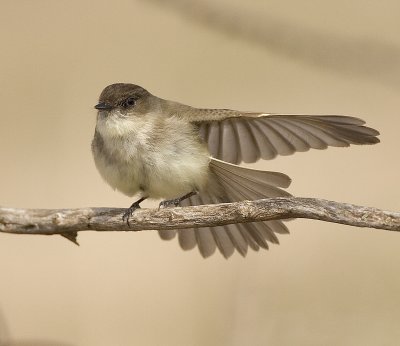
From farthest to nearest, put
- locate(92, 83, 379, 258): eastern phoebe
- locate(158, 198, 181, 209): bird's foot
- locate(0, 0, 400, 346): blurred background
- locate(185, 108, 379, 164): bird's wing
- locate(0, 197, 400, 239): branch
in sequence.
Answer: locate(0, 0, 400, 346): blurred background < locate(158, 198, 181, 209): bird's foot < locate(92, 83, 379, 258): eastern phoebe < locate(185, 108, 379, 164): bird's wing < locate(0, 197, 400, 239): branch

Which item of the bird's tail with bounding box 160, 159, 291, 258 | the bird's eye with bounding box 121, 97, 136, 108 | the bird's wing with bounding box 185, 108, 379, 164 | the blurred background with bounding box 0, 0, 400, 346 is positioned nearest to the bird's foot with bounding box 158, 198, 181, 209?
the bird's tail with bounding box 160, 159, 291, 258

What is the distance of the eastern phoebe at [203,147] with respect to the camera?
11.6 feet

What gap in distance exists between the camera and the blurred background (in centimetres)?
418

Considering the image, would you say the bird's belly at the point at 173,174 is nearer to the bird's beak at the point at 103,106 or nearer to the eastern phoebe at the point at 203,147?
the eastern phoebe at the point at 203,147

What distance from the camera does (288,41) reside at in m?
3.73

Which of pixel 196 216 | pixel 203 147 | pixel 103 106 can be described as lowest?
pixel 196 216

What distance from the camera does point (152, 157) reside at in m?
3.55

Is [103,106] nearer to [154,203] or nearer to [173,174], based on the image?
[173,174]

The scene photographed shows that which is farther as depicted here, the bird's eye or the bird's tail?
the bird's eye

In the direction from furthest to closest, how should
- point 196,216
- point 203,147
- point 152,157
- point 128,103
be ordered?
1. point 128,103
2. point 203,147
3. point 152,157
4. point 196,216

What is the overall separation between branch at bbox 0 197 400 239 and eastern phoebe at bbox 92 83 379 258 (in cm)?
16

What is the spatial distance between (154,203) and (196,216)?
175 centimetres

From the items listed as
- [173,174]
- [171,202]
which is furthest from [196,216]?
[171,202]

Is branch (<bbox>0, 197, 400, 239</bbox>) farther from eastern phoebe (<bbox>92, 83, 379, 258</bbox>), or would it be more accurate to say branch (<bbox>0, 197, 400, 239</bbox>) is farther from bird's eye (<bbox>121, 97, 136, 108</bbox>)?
bird's eye (<bbox>121, 97, 136, 108</bbox>)
